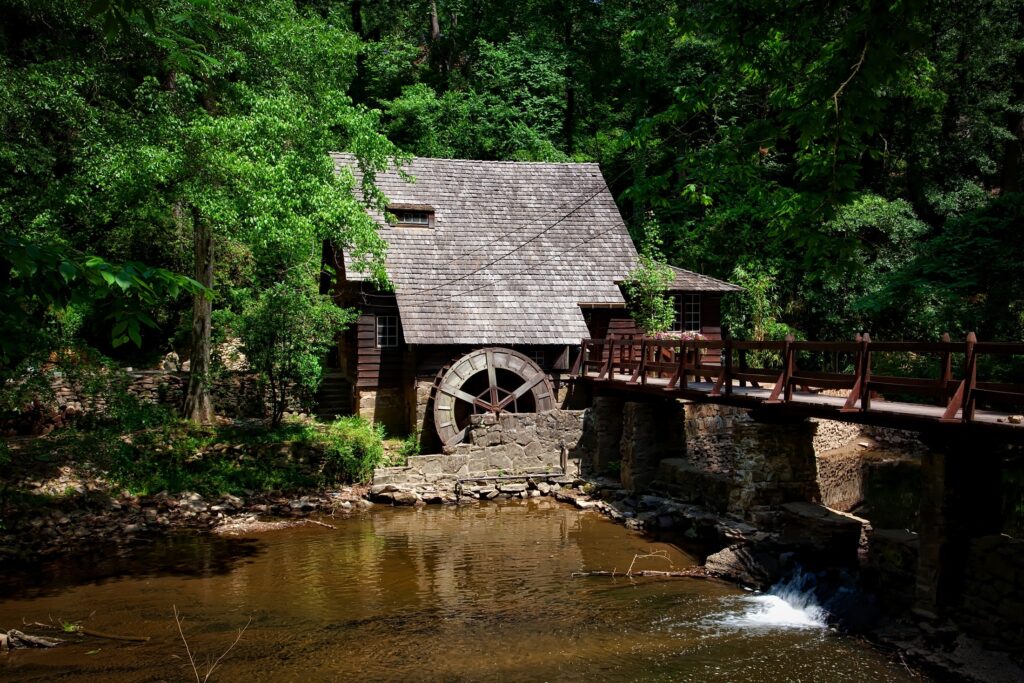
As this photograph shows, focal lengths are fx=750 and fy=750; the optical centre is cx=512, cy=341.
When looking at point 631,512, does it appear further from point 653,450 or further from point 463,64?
point 463,64

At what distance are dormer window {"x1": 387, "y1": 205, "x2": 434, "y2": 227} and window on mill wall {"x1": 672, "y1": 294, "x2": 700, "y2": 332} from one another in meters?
7.50

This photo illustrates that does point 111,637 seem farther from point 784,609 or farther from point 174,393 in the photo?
point 174,393

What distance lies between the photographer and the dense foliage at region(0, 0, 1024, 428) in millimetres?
7016

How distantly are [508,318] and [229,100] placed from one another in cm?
821

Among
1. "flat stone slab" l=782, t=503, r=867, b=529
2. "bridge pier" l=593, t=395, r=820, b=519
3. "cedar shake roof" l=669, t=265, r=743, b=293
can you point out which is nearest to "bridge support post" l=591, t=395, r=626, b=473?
"bridge pier" l=593, t=395, r=820, b=519

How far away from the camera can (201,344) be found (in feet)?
56.5

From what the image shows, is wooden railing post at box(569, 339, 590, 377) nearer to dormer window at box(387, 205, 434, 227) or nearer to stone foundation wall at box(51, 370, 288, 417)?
dormer window at box(387, 205, 434, 227)

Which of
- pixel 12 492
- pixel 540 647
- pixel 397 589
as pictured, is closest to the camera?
pixel 540 647

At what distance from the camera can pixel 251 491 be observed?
52.2 feet

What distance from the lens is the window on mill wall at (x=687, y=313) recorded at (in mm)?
21984

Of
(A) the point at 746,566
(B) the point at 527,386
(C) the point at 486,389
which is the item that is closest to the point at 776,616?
(A) the point at 746,566

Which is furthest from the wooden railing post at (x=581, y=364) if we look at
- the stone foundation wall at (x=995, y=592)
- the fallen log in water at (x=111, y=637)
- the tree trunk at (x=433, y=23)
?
the tree trunk at (x=433, y=23)

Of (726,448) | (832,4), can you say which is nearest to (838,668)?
(832,4)

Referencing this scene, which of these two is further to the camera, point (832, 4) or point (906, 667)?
point (906, 667)
